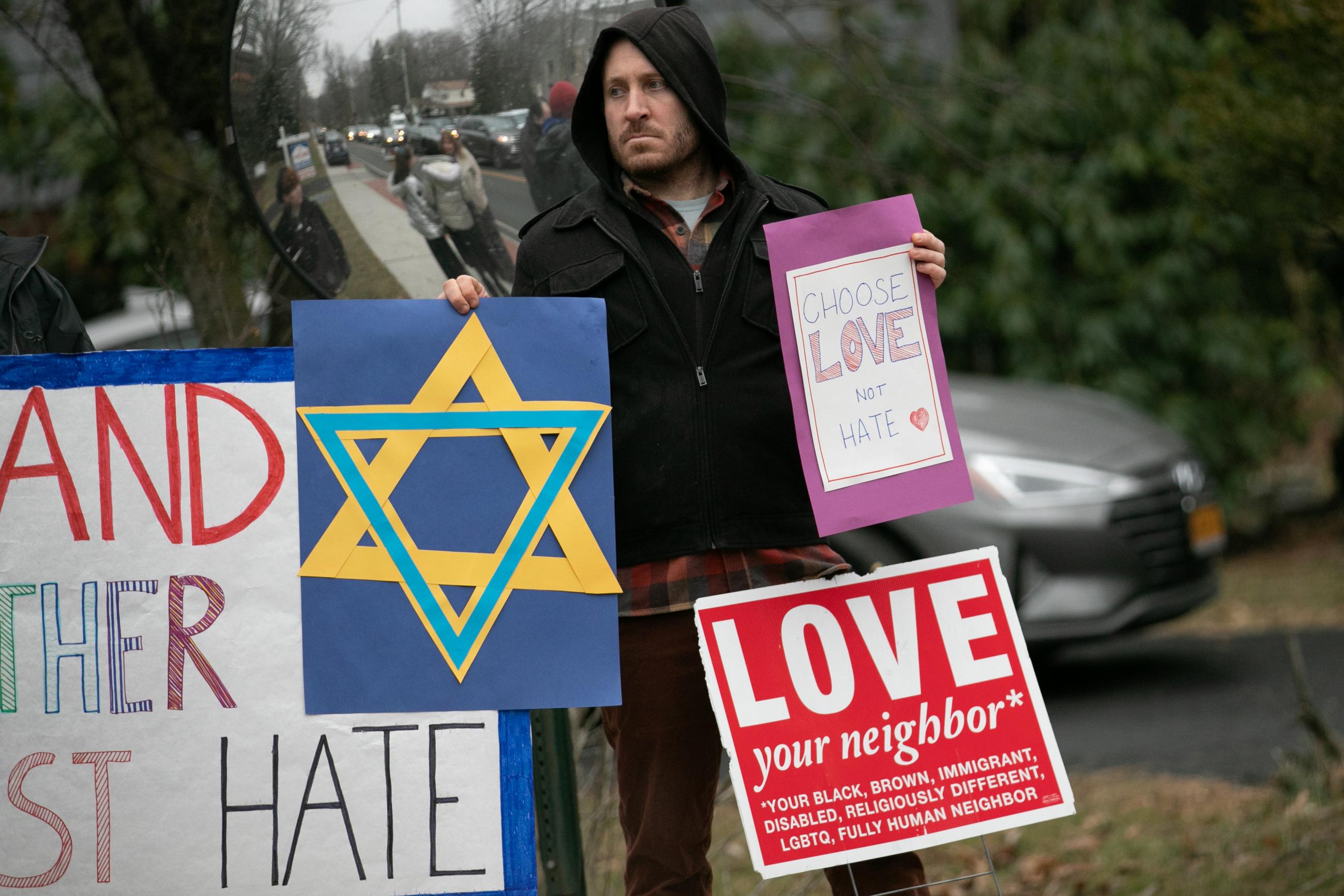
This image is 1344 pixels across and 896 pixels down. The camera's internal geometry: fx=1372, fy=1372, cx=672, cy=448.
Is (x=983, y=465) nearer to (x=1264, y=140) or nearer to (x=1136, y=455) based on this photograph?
(x=1136, y=455)

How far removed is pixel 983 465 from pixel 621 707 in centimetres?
348

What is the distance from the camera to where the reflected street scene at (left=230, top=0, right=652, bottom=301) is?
3.05 metres

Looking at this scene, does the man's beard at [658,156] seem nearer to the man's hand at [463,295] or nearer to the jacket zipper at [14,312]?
the man's hand at [463,295]

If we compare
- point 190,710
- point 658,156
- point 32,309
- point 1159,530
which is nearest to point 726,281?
point 658,156

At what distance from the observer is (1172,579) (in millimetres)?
5750

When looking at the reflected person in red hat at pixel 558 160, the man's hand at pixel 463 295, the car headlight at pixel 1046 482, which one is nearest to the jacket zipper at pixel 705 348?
the man's hand at pixel 463 295

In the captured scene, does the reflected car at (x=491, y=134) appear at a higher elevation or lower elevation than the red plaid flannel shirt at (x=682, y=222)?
higher

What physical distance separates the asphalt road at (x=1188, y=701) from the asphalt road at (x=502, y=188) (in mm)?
2939

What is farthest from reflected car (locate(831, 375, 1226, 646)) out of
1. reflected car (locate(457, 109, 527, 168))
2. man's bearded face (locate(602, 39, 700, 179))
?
man's bearded face (locate(602, 39, 700, 179))

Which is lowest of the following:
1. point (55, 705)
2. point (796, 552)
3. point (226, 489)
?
point (55, 705)

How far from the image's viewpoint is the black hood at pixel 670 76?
249 cm

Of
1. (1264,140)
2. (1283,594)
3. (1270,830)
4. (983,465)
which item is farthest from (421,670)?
(1283,594)

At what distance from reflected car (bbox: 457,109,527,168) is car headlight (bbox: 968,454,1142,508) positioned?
3.12 metres

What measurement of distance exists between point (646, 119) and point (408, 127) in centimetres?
83
